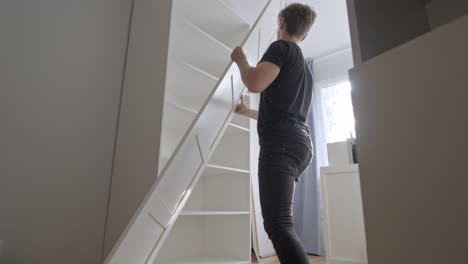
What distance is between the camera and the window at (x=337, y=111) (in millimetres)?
3328

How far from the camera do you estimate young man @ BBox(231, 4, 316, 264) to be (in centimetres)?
→ 89

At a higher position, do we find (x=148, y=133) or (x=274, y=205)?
(x=148, y=133)

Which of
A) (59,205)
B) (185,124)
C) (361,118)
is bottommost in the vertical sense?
(59,205)

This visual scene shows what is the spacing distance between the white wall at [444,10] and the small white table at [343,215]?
1.35 m

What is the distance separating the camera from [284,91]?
106cm

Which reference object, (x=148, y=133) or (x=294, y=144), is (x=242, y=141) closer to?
(x=148, y=133)

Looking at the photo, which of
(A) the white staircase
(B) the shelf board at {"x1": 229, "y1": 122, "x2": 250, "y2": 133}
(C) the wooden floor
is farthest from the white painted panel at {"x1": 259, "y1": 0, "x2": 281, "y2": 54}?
(C) the wooden floor

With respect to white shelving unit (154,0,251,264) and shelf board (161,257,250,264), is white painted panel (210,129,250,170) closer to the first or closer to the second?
white shelving unit (154,0,251,264)

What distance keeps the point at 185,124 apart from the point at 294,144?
47.4 inches

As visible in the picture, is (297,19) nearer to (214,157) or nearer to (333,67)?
(214,157)

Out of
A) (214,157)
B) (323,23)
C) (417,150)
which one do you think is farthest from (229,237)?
(323,23)

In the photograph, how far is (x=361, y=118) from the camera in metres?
0.55

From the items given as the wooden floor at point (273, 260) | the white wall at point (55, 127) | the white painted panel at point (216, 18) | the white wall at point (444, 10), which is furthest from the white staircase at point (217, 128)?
the white wall at point (444, 10)

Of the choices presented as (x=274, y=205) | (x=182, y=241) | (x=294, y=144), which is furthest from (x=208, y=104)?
(x=182, y=241)
